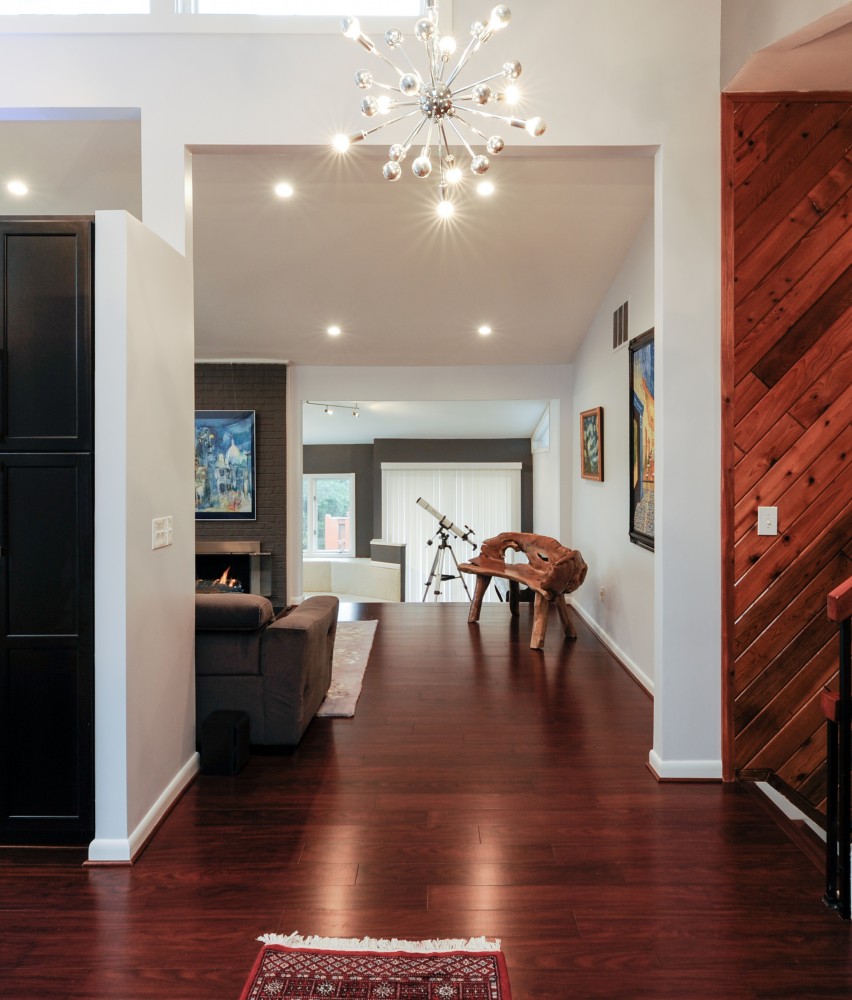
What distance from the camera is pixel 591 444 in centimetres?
642

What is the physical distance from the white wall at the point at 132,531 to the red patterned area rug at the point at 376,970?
81 centimetres

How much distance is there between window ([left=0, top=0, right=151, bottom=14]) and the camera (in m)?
3.10

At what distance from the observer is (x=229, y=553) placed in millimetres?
7297

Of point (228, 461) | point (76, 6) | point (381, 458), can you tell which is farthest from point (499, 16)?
point (381, 458)

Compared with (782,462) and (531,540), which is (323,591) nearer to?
(531,540)

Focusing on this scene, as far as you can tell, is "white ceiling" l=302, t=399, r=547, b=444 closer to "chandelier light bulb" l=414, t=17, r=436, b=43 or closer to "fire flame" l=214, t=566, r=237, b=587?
"fire flame" l=214, t=566, r=237, b=587

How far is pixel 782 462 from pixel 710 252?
93 cm

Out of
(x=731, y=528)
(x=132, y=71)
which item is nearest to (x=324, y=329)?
(x=132, y=71)

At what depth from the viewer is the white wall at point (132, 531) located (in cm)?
252

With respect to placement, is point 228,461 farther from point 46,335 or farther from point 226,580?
point 46,335

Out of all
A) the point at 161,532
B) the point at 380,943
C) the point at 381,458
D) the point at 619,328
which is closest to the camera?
the point at 380,943

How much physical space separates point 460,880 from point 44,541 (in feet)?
5.85

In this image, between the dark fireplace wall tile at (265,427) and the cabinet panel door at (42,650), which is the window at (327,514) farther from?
the cabinet panel door at (42,650)

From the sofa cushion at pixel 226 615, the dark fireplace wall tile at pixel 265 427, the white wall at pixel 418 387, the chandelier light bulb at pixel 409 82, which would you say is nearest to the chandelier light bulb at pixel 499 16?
the chandelier light bulb at pixel 409 82
